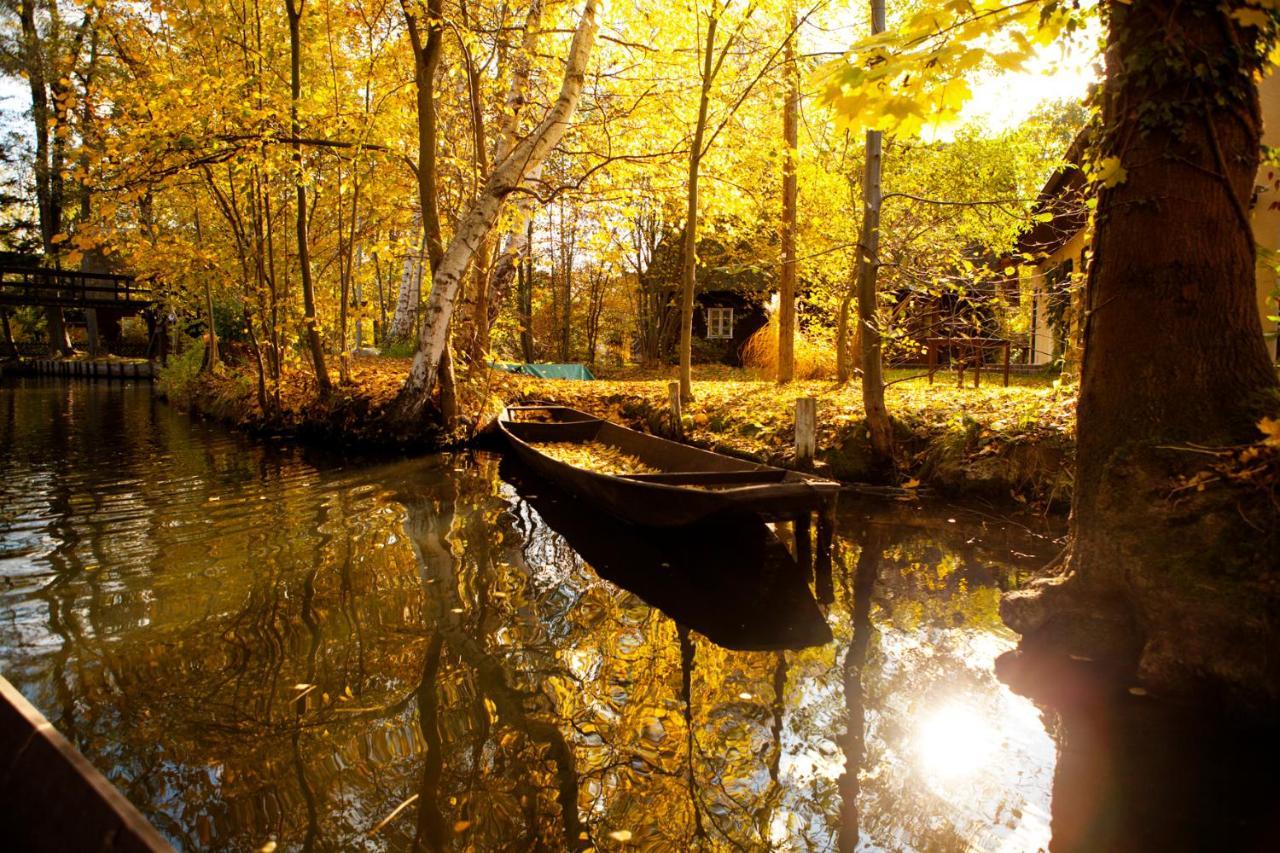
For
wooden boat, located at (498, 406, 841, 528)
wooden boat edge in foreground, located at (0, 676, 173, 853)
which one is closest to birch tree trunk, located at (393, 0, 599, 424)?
wooden boat, located at (498, 406, 841, 528)

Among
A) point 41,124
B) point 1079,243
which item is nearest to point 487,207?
point 1079,243

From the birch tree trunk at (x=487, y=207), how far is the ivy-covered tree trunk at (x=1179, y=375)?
735 cm

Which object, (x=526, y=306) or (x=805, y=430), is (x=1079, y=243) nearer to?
(x=805, y=430)

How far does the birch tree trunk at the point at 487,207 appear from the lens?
30.6ft

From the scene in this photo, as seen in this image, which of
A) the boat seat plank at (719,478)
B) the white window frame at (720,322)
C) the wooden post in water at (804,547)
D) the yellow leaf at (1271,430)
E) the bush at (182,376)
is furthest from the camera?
the white window frame at (720,322)

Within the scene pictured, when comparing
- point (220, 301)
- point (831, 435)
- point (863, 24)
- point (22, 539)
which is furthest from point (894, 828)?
point (220, 301)

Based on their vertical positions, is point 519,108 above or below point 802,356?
above

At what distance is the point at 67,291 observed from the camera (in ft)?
79.2

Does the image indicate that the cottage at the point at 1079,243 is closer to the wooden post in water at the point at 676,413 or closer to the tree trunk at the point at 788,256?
the tree trunk at the point at 788,256

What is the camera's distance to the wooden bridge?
72.9 feet

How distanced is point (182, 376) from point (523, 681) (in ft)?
60.8

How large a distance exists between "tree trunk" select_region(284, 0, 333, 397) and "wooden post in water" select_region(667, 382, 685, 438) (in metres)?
5.61

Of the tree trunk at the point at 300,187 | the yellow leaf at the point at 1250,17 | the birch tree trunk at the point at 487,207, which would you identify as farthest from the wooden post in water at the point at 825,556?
the tree trunk at the point at 300,187

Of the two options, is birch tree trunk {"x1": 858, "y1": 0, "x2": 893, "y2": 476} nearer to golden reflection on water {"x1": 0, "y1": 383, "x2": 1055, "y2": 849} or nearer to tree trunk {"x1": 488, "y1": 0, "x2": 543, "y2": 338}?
golden reflection on water {"x1": 0, "y1": 383, "x2": 1055, "y2": 849}
